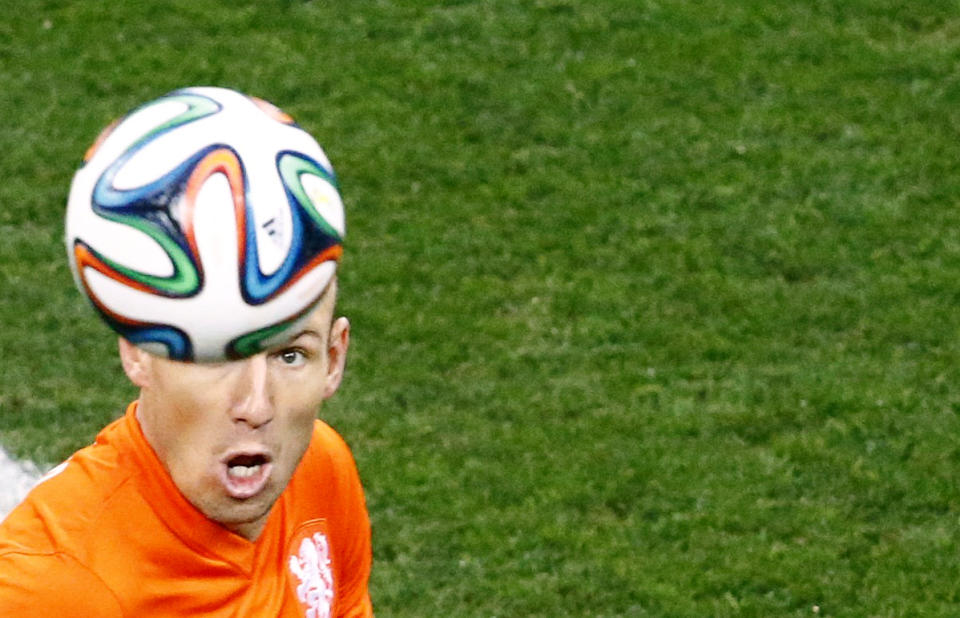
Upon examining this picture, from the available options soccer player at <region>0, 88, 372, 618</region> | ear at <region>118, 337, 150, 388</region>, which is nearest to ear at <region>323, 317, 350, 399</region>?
soccer player at <region>0, 88, 372, 618</region>

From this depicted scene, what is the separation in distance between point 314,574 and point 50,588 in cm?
74

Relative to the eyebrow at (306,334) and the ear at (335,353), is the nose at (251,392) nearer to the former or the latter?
the eyebrow at (306,334)

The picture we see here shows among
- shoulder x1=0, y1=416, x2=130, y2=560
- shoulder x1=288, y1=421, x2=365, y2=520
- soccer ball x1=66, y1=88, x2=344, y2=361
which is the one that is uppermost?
soccer ball x1=66, y1=88, x2=344, y2=361

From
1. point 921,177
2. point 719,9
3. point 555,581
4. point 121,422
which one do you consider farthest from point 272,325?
point 719,9

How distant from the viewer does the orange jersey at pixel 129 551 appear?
10.5ft

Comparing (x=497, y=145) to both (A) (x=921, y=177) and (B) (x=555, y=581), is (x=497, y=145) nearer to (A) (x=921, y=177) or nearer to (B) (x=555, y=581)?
(A) (x=921, y=177)

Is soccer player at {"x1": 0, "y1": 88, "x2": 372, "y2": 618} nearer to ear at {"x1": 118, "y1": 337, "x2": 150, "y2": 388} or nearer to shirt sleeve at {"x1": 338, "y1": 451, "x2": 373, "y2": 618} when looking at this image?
ear at {"x1": 118, "y1": 337, "x2": 150, "y2": 388}

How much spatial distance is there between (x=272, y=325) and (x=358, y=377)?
14.8 ft

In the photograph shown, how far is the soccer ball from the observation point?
2.95 m

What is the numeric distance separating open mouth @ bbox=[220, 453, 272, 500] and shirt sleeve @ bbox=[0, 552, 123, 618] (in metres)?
0.29

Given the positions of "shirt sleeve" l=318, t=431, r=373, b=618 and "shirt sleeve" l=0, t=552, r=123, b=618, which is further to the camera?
"shirt sleeve" l=318, t=431, r=373, b=618

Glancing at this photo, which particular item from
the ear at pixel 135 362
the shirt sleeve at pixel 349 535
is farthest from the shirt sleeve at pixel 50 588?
the shirt sleeve at pixel 349 535

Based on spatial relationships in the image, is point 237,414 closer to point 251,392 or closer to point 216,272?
point 251,392

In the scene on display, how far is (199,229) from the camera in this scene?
9.63ft
